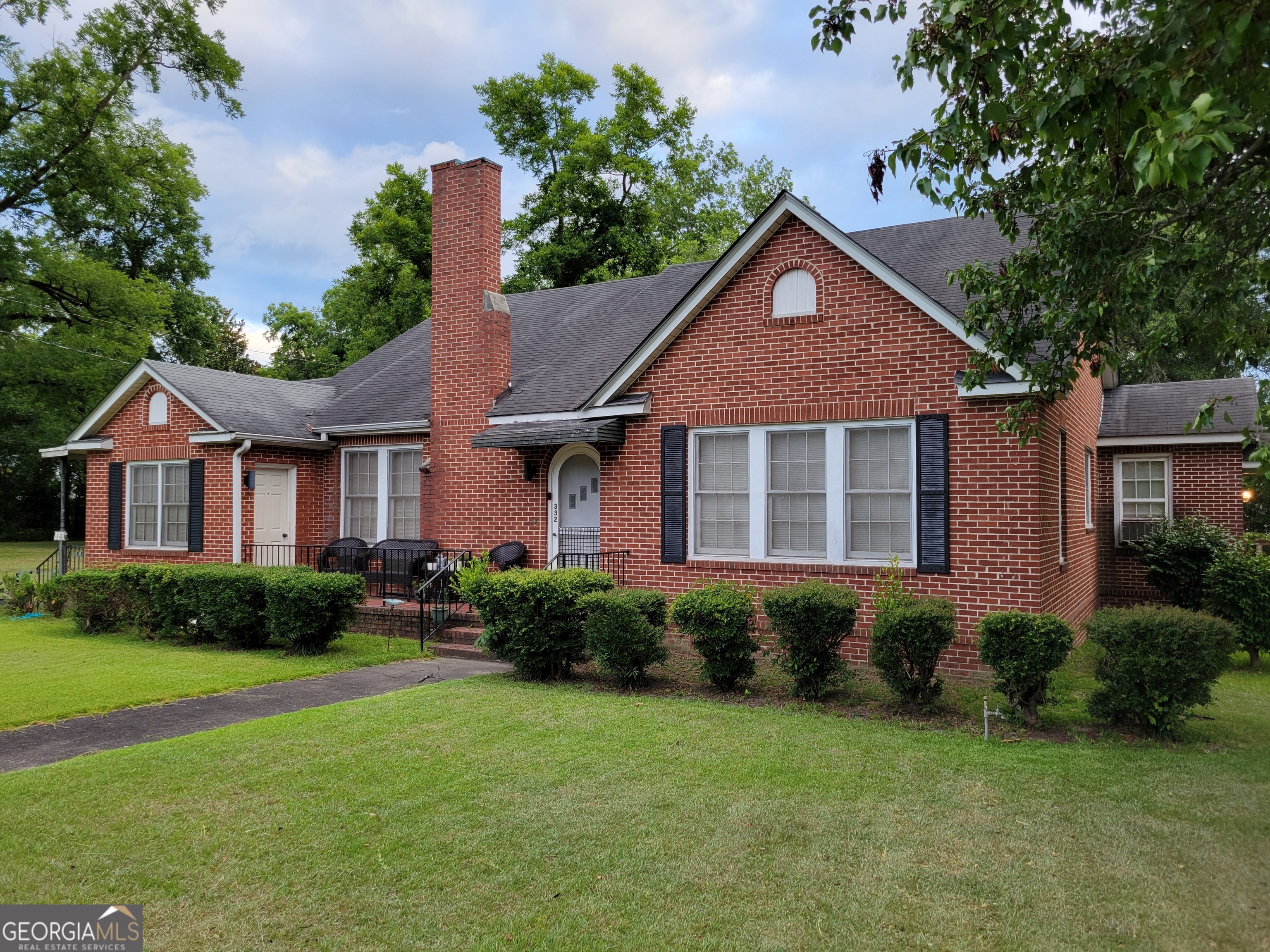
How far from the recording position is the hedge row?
37.2 ft

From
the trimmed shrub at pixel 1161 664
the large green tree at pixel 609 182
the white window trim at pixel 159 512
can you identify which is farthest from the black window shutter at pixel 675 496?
the large green tree at pixel 609 182

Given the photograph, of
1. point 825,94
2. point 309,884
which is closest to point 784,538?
point 309,884

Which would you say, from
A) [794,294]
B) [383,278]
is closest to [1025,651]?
[794,294]

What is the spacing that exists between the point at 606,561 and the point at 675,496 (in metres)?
1.50

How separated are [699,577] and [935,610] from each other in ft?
13.8

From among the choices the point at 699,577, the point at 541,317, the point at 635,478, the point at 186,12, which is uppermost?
the point at 186,12

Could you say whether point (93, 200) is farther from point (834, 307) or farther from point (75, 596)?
point (834, 307)

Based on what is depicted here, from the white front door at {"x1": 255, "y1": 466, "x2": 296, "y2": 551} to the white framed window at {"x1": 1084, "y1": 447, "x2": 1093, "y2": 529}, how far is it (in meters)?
14.4

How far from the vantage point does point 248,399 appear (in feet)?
56.3

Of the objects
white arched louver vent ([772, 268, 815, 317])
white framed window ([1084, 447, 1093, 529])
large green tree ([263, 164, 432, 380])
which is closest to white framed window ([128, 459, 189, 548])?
white arched louver vent ([772, 268, 815, 317])

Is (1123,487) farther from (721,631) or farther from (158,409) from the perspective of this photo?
(158,409)

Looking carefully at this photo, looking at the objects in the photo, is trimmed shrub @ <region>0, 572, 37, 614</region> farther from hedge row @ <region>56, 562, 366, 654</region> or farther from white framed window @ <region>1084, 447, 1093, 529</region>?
white framed window @ <region>1084, 447, 1093, 529</region>

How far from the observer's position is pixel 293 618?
11.3m

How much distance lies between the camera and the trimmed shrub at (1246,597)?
11.2 meters
